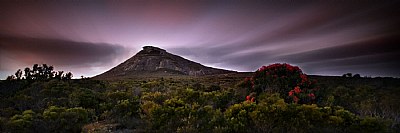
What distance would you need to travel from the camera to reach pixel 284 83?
40.5 ft

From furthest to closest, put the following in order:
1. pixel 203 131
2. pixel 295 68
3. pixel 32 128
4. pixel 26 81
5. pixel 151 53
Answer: pixel 151 53 → pixel 26 81 → pixel 295 68 → pixel 32 128 → pixel 203 131

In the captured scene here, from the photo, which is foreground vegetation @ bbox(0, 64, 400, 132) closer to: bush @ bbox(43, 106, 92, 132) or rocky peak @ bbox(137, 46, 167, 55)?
bush @ bbox(43, 106, 92, 132)

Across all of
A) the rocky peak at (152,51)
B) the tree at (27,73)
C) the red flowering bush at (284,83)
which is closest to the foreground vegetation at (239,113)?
the red flowering bush at (284,83)

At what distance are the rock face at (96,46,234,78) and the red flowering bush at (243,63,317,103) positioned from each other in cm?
8439

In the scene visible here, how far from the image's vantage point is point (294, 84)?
12.3 metres

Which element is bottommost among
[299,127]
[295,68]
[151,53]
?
[299,127]

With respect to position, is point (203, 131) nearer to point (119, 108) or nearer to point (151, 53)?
point (119, 108)

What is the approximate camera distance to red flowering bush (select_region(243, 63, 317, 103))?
36.8ft

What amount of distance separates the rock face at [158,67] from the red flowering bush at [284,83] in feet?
277

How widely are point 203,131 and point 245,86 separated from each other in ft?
20.0

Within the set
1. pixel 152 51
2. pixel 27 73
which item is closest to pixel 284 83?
pixel 27 73

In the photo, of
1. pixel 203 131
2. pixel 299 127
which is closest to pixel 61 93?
pixel 203 131

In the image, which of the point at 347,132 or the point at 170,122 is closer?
the point at 347,132

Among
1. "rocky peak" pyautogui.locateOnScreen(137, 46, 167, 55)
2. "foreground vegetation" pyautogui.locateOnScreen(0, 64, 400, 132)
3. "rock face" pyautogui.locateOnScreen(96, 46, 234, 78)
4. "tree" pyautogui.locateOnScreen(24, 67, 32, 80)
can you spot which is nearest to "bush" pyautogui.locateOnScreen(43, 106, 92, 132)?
"foreground vegetation" pyautogui.locateOnScreen(0, 64, 400, 132)
